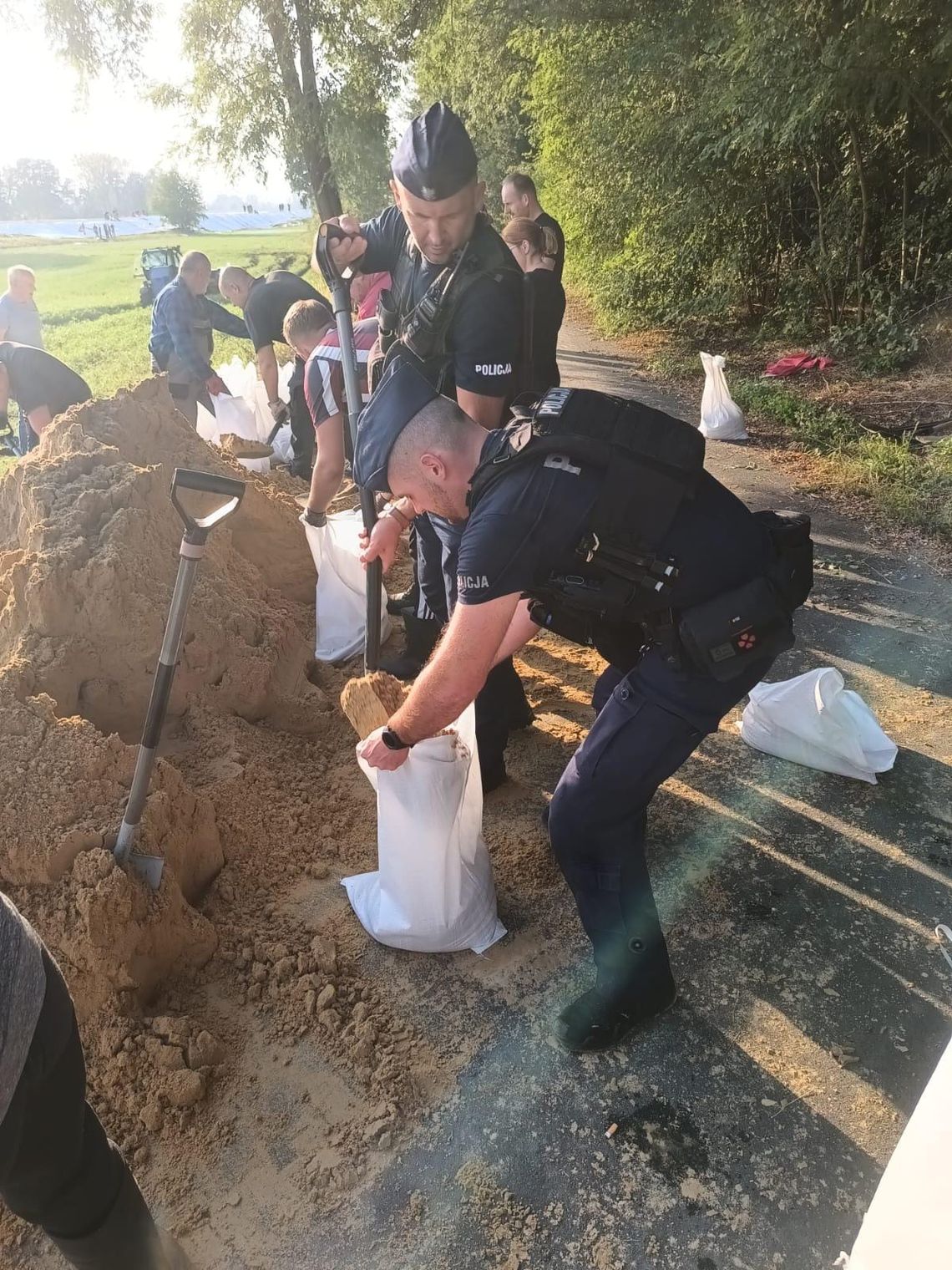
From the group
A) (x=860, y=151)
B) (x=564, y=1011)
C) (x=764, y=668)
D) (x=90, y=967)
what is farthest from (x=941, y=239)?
(x=90, y=967)

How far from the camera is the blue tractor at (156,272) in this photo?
19797mm

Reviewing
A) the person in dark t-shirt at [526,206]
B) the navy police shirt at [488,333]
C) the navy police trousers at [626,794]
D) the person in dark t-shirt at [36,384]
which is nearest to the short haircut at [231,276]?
the person in dark t-shirt at [36,384]

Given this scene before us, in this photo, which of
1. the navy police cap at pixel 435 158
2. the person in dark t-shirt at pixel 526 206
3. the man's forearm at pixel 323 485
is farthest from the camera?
the person in dark t-shirt at pixel 526 206

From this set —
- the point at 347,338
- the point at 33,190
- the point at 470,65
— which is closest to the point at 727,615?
the point at 347,338

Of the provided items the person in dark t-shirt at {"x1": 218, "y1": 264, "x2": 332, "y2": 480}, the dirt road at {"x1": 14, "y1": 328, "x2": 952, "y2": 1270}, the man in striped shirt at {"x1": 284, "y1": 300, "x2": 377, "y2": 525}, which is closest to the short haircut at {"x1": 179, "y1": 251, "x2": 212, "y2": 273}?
the person in dark t-shirt at {"x1": 218, "y1": 264, "x2": 332, "y2": 480}

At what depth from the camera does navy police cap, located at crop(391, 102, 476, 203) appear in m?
2.61

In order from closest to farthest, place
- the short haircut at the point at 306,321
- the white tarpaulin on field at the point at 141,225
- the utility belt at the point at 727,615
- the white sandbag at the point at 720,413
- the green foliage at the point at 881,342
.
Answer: the utility belt at the point at 727,615, the short haircut at the point at 306,321, the white sandbag at the point at 720,413, the green foliage at the point at 881,342, the white tarpaulin on field at the point at 141,225

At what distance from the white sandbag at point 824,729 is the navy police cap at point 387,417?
6.31ft

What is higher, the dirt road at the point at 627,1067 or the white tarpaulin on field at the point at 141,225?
the white tarpaulin on field at the point at 141,225

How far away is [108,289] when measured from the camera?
28906 millimetres

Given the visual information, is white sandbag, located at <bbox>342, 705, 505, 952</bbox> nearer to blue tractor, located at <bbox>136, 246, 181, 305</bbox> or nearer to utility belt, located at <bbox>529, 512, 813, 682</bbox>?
utility belt, located at <bbox>529, 512, 813, 682</bbox>

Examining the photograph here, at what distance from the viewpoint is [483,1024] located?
223cm

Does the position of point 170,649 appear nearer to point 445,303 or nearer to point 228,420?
point 445,303

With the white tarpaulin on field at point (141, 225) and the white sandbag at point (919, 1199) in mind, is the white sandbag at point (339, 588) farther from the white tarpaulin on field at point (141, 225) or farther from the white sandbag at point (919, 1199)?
the white tarpaulin on field at point (141, 225)
